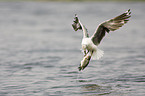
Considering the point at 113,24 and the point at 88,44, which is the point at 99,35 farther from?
the point at 113,24

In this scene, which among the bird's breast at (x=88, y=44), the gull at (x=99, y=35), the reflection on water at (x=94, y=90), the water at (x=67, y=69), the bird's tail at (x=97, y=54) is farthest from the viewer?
the bird's tail at (x=97, y=54)

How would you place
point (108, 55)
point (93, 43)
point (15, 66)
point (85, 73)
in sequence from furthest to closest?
point (108, 55) → point (15, 66) → point (85, 73) → point (93, 43)

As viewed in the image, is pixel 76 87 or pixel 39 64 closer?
pixel 76 87

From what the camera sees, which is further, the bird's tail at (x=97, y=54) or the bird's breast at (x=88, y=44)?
the bird's tail at (x=97, y=54)

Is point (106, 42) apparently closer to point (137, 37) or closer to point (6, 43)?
point (137, 37)

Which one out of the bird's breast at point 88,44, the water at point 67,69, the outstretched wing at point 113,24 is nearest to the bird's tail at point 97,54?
the bird's breast at point 88,44

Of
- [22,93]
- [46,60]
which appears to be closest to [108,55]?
[46,60]

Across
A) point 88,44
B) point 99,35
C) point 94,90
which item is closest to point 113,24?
point 99,35

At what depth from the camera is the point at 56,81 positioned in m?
11.5

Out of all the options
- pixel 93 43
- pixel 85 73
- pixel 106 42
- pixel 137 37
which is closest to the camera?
pixel 93 43

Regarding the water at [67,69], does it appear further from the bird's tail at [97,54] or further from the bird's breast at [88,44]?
the bird's breast at [88,44]

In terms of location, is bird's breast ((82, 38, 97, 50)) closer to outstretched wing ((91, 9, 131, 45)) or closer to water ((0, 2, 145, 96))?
outstretched wing ((91, 9, 131, 45))

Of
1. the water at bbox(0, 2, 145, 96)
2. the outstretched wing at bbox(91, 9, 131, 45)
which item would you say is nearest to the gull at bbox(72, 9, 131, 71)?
the outstretched wing at bbox(91, 9, 131, 45)

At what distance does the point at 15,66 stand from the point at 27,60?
1.37m
